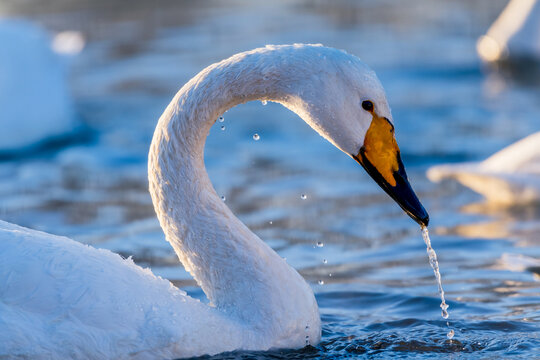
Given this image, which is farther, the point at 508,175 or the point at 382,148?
the point at 508,175

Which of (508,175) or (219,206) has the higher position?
(508,175)

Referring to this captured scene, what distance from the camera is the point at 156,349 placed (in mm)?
4918

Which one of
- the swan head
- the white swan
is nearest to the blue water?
the white swan

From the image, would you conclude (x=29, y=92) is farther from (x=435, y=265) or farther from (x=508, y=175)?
(x=435, y=265)

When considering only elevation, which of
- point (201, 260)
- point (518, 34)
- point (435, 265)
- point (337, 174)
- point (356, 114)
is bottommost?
point (435, 265)

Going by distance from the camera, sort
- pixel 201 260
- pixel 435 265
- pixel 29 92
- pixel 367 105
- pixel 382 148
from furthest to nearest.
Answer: pixel 29 92, pixel 435 265, pixel 201 260, pixel 382 148, pixel 367 105

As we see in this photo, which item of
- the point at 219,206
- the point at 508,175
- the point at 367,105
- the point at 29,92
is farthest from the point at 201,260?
the point at 29,92

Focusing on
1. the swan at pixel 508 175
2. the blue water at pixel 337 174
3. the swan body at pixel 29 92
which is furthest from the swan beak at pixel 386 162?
the swan body at pixel 29 92

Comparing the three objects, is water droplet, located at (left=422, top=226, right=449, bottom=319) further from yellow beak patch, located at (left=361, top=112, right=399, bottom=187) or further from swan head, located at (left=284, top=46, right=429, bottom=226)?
yellow beak patch, located at (left=361, top=112, right=399, bottom=187)

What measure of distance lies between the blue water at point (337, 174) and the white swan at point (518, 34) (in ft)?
1.33

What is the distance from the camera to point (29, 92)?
11.0 metres

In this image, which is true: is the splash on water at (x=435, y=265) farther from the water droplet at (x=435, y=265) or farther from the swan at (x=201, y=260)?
the swan at (x=201, y=260)

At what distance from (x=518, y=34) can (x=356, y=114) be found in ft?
31.3

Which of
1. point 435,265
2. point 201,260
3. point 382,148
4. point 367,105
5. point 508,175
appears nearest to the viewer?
point 367,105
